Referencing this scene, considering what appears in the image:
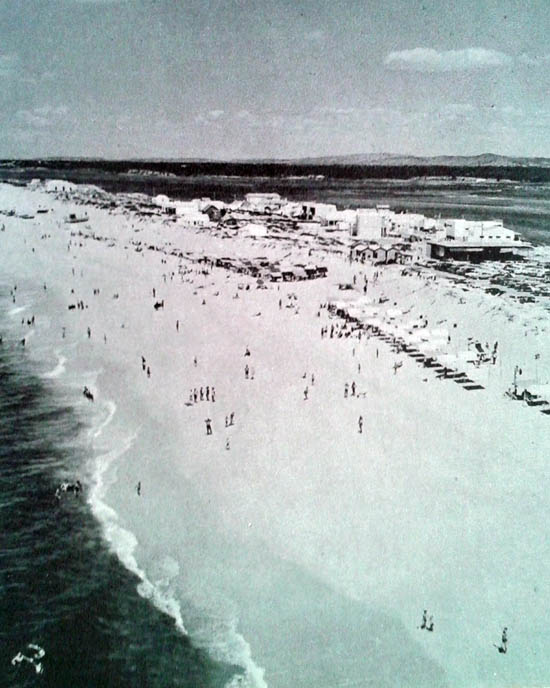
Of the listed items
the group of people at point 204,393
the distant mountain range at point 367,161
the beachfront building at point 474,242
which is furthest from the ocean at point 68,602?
the beachfront building at point 474,242

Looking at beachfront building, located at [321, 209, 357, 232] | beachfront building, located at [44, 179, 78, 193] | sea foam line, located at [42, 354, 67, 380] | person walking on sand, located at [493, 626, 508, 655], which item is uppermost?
beachfront building, located at [44, 179, 78, 193]

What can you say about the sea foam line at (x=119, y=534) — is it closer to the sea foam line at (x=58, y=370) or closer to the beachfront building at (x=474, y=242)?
the sea foam line at (x=58, y=370)

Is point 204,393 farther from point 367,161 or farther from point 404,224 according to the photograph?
point 404,224

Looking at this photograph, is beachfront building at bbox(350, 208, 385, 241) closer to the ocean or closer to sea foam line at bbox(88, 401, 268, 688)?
sea foam line at bbox(88, 401, 268, 688)

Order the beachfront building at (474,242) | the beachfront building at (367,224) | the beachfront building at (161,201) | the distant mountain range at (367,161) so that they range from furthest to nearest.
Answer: the beachfront building at (161,201) < the beachfront building at (367,224) < the beachfront building at (474,242) < the distant mountain range at (367,161)

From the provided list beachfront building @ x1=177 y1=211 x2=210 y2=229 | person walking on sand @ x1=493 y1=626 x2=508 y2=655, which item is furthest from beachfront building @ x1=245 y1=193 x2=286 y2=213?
person walking on sand @ x1=493 y1=626 x2=508 y2=655

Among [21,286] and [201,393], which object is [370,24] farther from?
[21,286]

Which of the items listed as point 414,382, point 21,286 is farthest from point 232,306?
point 21,286
